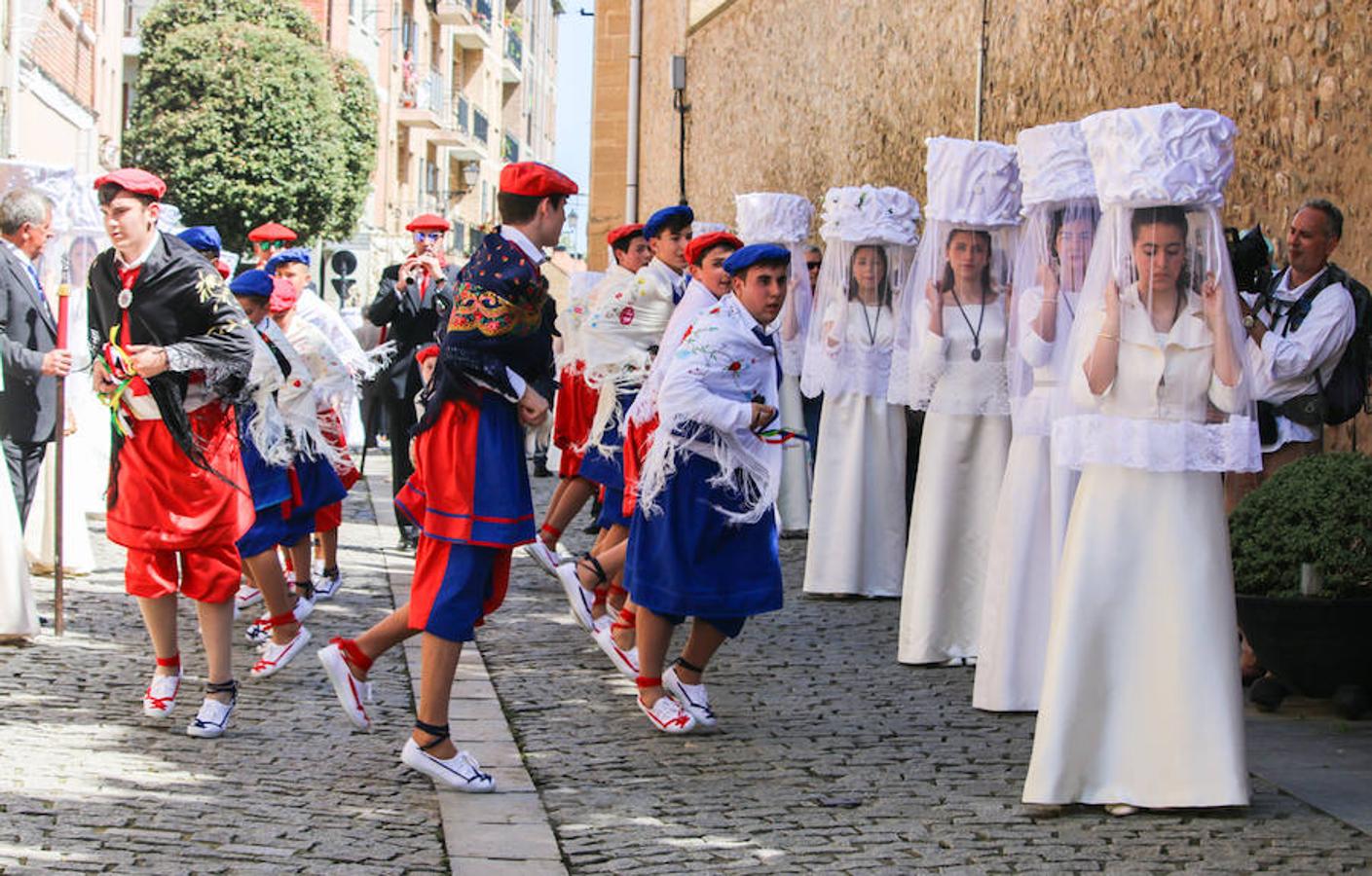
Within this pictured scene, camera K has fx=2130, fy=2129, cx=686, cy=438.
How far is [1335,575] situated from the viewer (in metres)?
8.27

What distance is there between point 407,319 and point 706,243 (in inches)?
224

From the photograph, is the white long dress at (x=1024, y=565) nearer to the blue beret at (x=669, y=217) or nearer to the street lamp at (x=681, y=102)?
the blue beret at (x=669, y=217)

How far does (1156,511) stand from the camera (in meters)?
6.68

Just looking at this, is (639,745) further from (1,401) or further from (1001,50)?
(1001,50)

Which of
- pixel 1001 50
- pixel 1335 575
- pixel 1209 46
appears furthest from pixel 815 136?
pixel 1335 575

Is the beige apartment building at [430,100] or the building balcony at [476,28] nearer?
the beige apartment building at [430,100]

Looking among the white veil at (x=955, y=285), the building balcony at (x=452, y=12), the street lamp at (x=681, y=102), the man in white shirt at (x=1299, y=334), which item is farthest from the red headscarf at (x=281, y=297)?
the building balcony at (x=452, y=12)

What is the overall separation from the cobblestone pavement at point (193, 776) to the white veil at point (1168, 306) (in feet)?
8.25

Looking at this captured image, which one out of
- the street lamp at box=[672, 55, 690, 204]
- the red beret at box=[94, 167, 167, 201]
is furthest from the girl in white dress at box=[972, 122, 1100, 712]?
the street lamp at box=[672, 55, 690, 204]

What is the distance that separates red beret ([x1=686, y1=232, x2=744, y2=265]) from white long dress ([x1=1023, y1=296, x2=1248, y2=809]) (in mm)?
2388

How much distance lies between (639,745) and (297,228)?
3454 centimetres

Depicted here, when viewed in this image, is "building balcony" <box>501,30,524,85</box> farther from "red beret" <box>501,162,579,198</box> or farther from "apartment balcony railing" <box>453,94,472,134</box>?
"red beret" <box>501,162,579,198</box>

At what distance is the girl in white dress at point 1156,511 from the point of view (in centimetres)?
658

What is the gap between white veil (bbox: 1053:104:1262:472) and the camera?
6586 millimetres
